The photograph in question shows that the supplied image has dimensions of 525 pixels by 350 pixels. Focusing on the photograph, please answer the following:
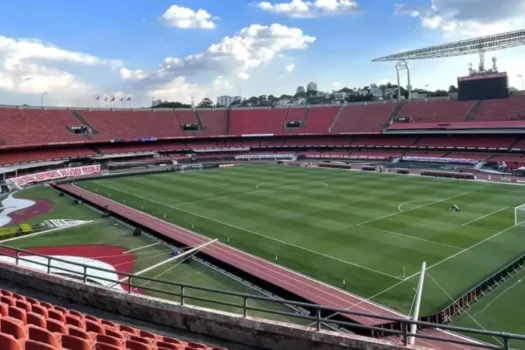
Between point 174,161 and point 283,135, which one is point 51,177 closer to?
point 174,161

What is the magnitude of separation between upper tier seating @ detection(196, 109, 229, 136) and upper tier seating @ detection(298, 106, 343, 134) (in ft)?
59.7

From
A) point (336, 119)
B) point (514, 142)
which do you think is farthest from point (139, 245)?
point (336, 119)

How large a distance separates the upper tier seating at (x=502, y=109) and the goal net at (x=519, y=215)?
37102 mm

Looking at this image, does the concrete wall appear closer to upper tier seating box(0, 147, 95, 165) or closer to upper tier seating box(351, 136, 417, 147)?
upper tier seating box(0, 147, 95, 165)

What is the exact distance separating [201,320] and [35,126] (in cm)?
7336

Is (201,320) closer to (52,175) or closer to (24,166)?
(52,175)

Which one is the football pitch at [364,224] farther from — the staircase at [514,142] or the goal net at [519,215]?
the staircase at [514,142]

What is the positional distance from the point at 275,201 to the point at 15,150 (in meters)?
47.3

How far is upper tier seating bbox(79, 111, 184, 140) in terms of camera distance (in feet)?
265

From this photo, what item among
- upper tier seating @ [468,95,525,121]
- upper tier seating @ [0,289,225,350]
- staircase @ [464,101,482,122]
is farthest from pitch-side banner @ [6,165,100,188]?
upper tier seating @ [468,95,525,121]

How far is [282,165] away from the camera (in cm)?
7469

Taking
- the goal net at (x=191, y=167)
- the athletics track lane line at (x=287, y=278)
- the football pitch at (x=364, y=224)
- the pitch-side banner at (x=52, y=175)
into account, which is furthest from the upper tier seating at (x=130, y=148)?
the athletics track lane line at (x=287, y=278)

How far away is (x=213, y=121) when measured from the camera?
97.1 metres

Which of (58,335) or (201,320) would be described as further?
(201,320)
